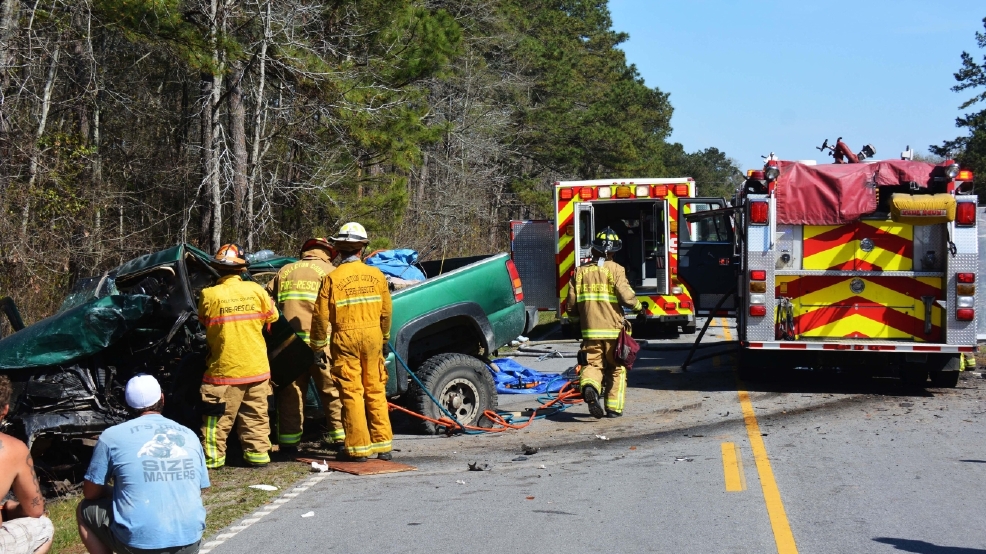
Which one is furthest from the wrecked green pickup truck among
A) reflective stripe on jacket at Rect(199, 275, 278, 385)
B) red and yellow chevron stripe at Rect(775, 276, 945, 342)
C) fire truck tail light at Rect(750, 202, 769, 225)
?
red and yellow chevron stripe at Rect(775, 276, 945, 342)

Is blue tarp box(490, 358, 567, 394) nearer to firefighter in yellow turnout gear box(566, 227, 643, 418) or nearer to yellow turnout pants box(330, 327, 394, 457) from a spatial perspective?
firefighter in yellow turnout gear box(566, 227, 643, 418)

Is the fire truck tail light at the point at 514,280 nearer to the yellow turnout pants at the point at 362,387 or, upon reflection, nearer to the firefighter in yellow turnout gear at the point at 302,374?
the firefighter in yellow turnout gear at the point at 302,374

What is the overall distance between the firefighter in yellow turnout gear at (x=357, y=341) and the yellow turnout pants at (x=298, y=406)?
46 cm

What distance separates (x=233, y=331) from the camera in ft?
23.8

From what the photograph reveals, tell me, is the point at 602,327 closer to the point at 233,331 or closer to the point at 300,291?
the point at 300,291

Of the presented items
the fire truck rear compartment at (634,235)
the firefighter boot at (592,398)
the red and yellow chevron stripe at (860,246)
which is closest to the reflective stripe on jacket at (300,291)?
the firefighter boot at (592,398)

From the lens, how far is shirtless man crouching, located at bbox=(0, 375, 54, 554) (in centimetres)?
394

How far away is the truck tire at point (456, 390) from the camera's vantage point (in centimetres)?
870

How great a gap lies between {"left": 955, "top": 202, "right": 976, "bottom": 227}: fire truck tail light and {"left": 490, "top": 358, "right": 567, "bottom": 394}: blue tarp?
4.62 meters

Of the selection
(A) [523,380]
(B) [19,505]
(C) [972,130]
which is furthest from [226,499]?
(C) [972,130]

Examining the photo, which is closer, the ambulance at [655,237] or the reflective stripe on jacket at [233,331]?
the reflective stripe on jacket at [233,331]

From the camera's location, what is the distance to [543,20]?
39438 millimetres

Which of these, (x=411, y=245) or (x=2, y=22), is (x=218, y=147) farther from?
(x=411, y=245)

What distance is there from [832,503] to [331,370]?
3781 millimetres
